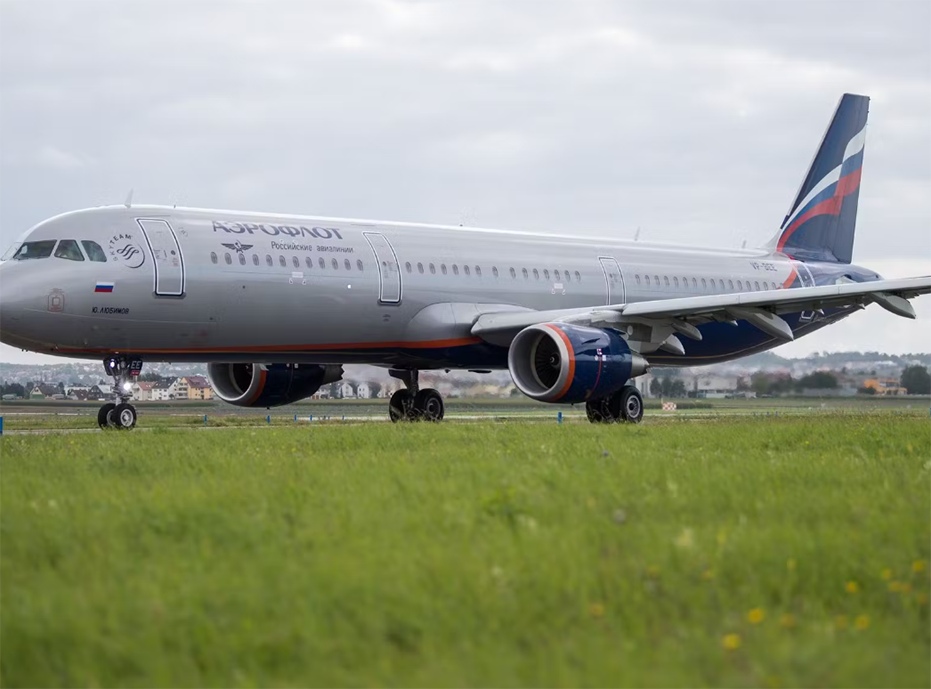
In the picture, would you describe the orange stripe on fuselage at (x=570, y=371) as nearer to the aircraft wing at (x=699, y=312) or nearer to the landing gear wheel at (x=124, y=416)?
the aircraft wing at (x=699, y=312)

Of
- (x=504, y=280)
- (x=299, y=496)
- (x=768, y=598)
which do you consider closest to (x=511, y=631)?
(x=768, y=598)

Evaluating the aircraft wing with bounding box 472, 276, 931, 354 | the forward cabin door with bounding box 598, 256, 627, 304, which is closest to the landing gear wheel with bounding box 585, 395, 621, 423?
the aircraft wing with bounding box 472, 276, 931, 354

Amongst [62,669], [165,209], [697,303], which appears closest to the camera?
[62,669]

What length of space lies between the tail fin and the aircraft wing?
8292 millimetres

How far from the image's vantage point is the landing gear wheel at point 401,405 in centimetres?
2611

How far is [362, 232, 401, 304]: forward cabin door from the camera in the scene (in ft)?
75.2

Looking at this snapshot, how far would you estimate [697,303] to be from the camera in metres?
22.8

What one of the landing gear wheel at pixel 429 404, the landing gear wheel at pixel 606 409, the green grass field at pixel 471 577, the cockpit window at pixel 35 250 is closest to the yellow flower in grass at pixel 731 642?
the green grass field at pixel 471 577

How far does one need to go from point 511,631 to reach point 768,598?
4.40 feet

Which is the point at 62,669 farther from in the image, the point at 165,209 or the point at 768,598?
the point at 165,209

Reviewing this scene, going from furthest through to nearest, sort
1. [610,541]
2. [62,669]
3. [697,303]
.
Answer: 1. [697,303]
2. [610,541]
3. [62,669]

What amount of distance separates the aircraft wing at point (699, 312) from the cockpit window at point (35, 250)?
27.1 ft

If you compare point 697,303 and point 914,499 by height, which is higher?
point 697,303

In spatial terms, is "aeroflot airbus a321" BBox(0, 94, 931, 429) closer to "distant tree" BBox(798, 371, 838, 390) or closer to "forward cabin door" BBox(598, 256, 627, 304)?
"forward cabin door" BBox(598, 256, 627, 304)
